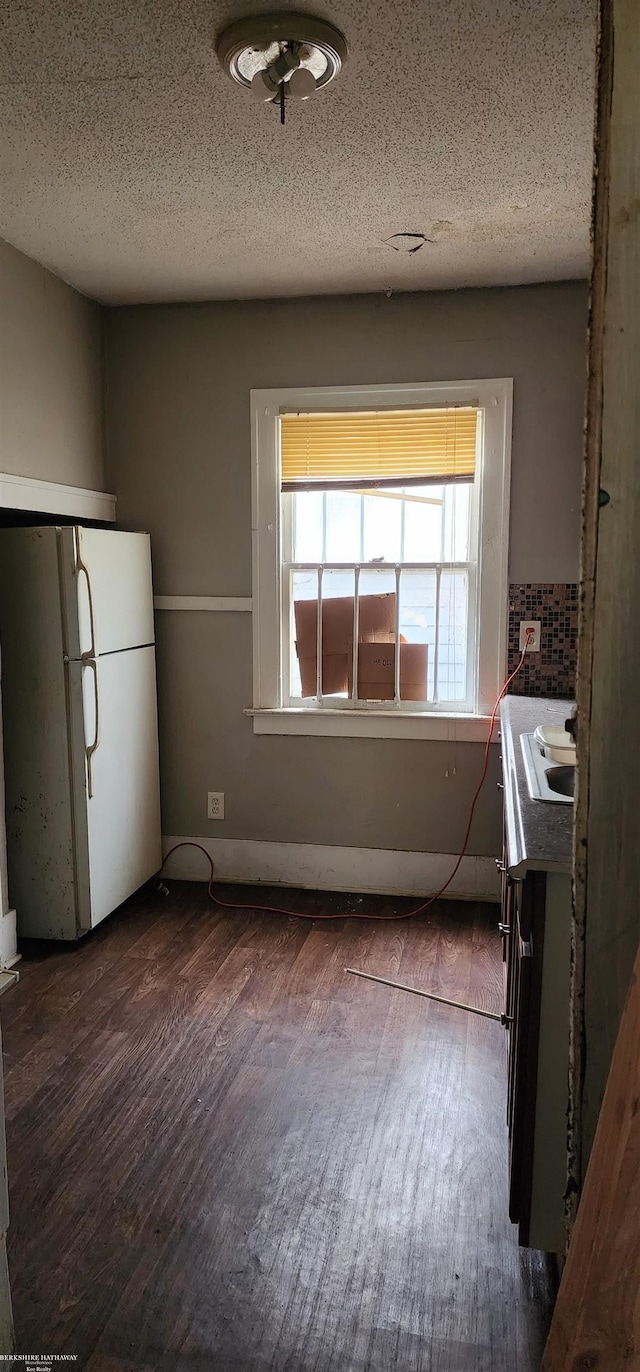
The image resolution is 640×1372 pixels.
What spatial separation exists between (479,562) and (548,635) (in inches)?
15.8

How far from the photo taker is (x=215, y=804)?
3.84 metres

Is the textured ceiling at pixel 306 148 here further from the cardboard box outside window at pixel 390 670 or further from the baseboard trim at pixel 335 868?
the baseboard trim at pixel 335 868

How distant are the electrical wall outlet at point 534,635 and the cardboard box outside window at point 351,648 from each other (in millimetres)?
404

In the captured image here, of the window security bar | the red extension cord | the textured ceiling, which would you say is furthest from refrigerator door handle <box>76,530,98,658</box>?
the red extension cord

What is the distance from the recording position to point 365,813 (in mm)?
3719

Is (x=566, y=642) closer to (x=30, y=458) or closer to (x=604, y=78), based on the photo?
(x=30, y=458)

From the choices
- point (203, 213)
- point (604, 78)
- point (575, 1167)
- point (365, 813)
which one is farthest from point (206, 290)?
point (575, 1167)

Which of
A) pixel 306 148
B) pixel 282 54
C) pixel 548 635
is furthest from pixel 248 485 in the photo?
pixel 282 54

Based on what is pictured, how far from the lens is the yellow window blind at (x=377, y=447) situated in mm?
3479

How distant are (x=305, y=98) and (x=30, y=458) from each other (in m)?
1.60

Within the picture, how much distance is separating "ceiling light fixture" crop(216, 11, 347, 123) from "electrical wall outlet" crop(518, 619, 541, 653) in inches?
79.7

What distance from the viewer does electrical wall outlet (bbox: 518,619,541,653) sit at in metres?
3.47

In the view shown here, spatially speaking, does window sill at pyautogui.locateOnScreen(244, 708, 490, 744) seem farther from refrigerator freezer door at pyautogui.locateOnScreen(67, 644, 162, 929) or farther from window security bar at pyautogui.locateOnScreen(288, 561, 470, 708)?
refrigerator freezer door at pyautogui.locateOnScreen(67, 644, 162, 929)

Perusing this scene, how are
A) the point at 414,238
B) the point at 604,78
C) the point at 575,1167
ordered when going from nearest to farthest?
the point at 604,78, the point at 575,1167, the point at 414,238
